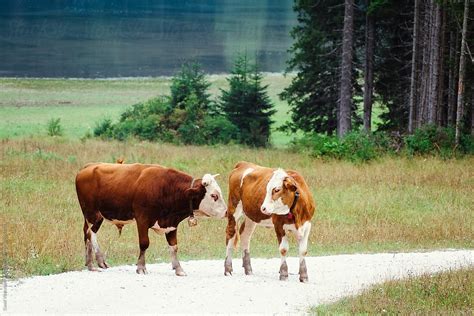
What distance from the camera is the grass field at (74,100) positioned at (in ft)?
207

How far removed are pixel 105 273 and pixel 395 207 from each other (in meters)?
11.4

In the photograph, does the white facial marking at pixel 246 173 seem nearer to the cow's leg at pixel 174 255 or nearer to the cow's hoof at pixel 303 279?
the cow's leg at pixel 174 255

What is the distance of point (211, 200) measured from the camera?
1563cm

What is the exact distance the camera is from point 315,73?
164ft

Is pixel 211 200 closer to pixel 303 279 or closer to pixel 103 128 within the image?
pixel 303 279

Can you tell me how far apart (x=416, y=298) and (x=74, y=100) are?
229 ft

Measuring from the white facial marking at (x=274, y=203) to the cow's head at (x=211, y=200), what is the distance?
2.69ft

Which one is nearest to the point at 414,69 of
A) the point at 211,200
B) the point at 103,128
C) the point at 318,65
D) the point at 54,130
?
the point at 318,65

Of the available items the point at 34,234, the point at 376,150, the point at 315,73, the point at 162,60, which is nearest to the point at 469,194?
the point at 376,150

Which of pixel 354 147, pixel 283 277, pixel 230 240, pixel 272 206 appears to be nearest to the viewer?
pixel 272 206

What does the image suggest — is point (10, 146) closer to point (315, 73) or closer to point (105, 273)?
point (315, 73)

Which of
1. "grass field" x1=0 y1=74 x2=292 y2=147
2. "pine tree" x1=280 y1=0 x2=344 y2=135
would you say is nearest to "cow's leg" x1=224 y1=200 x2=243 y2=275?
"pine tree" x1=280 y1=0 x2=344 y2=135

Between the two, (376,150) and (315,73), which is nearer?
(376,150)

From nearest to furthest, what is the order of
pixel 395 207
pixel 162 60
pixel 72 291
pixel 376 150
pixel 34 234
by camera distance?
pixel 72 291
pixel 34 234
pixel 395 207
pixel 376 150
pixel 162 60
